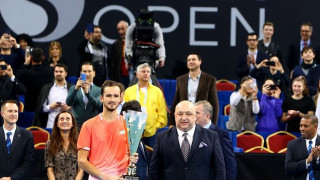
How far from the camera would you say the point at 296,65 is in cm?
1614

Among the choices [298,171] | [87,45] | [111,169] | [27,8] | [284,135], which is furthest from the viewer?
[27,8]

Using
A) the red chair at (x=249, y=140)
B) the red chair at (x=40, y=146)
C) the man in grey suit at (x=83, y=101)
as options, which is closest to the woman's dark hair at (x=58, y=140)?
the red chair at (x=40, y=146)

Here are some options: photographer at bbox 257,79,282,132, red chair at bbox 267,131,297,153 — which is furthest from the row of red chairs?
photographer at bbox 257,79,282,132

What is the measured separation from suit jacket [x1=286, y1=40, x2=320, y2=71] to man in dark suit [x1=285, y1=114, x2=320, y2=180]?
4.79m

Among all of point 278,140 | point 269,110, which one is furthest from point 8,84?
point 278,140

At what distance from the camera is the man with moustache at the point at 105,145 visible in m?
8.73

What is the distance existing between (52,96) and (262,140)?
10.8 feet

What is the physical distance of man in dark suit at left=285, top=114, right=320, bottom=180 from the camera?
11.2 m

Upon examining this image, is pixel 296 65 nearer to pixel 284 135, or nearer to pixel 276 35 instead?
pixel 276 35

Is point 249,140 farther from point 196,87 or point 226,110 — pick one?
point 226,110

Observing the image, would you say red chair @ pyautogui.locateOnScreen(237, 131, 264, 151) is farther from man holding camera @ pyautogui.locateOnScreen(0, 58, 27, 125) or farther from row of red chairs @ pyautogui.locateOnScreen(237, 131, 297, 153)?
man holding camera @ pyautogui.locateOnScreen(0, 58, 27, 125)

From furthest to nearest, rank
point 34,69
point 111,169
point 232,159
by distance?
point 34,69
point 232,159
point 111,169

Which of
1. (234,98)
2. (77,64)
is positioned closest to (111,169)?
(234,98)

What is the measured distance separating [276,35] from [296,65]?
1.48 metres
